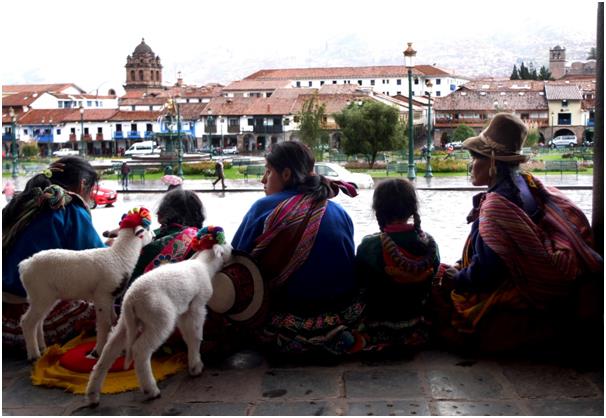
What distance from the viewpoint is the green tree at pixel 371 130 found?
102ft

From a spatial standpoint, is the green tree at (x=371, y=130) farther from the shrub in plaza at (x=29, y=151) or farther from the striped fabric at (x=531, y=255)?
the striped fabric at (x=531, y=255)

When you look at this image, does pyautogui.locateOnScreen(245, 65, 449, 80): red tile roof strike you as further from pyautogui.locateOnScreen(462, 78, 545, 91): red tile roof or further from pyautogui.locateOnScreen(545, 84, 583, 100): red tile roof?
pyautogui.locateOnScreen(545, 84, 583, 100): red tile roof

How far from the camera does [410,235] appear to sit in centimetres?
317

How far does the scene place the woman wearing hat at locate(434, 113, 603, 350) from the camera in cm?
302

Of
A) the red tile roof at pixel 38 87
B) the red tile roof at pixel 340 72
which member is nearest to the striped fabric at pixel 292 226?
the red tile roof at pixel 38 87

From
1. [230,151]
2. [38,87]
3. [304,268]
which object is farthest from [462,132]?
[38,87]

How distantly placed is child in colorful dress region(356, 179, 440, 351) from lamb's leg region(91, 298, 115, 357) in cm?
100

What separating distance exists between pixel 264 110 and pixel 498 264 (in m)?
50.6

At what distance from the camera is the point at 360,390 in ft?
9.08

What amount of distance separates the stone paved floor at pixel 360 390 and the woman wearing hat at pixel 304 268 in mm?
116

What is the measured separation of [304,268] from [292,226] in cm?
18

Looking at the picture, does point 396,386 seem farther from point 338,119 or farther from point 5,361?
point 338,119

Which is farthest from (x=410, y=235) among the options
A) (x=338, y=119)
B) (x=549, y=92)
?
(x=549, y=92)

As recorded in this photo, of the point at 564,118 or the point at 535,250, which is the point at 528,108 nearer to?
the point at 564,118
